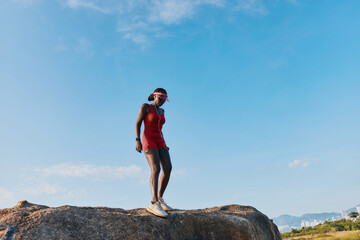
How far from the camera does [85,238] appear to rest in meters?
4.19

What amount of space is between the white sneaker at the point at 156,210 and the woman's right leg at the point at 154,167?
302mm

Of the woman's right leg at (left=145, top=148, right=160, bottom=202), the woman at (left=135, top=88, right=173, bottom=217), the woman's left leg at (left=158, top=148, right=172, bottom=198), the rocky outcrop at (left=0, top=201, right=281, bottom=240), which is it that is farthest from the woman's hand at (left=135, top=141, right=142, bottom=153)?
the rocky outcrop at (left=0, top=201, right=281, bottom=240)

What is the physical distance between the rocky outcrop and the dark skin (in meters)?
0.66

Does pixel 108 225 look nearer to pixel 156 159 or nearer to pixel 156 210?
pixel 156 210

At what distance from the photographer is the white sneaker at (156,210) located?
5.30m

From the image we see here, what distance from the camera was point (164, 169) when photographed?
20.3 ft

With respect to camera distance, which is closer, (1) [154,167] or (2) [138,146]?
(1) [154,167]

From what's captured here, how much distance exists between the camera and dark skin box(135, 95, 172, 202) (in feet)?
19.3

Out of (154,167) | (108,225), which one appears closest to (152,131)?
(154,167)

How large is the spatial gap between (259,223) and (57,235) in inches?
180

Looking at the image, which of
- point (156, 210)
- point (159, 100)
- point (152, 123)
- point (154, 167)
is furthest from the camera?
point (159, 100)

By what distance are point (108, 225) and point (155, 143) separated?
2064mm

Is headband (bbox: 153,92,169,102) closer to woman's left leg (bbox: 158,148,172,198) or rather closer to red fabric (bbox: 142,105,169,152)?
red fabric (bbox: 142,105,169,152)

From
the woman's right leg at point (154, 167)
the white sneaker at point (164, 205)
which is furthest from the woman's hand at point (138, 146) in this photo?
the white sneaker at point (164, 205)
